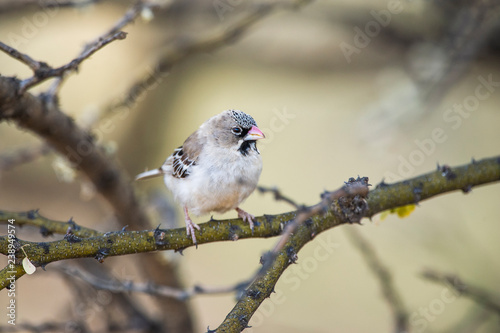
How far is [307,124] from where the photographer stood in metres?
8.66

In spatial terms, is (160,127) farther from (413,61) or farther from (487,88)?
(487,88)

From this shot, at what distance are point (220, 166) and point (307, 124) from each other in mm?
5335

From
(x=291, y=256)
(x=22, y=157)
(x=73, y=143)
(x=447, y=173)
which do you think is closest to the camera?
(x=291, y=256)

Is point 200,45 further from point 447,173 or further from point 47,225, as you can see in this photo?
point 447,173

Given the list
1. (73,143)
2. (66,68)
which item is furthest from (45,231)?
(73,143)

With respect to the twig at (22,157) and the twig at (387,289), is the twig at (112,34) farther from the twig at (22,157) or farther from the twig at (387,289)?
the twig at (387,289)

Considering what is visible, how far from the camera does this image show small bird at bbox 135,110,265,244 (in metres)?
3.43

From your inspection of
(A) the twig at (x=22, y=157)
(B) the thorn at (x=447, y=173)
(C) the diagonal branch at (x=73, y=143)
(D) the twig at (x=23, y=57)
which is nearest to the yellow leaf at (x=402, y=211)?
(B) the thorn at (x=447, y=173)

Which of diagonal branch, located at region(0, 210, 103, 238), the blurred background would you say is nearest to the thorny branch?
diagonal branch, located at region(0, 210, 103, 238)

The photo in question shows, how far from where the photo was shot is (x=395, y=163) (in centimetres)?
740

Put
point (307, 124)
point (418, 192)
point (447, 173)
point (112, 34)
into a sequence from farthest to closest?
point (307, 124)
point (447, 173)
point (418, 192)
point (112, 34)

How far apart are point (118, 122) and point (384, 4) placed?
417cm

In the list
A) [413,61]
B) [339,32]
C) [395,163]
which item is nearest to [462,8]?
[413,61]

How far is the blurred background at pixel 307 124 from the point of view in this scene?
18.8 ft
